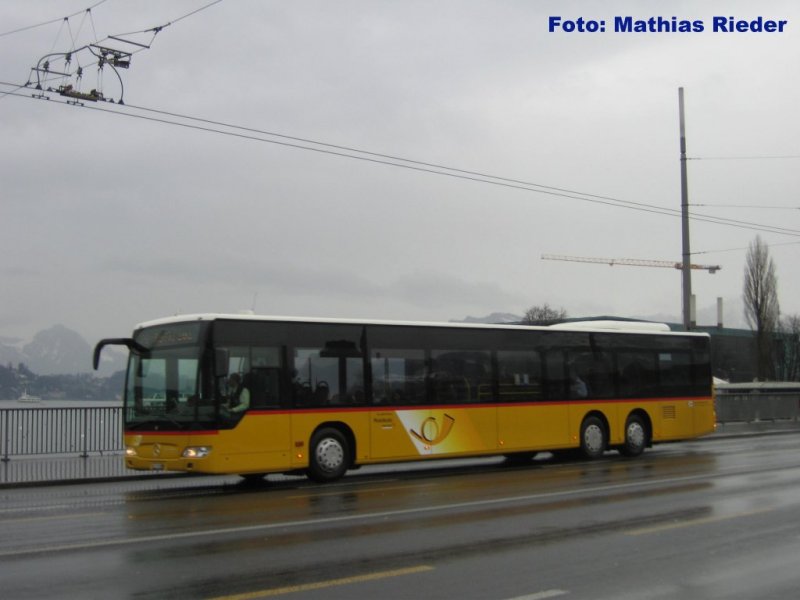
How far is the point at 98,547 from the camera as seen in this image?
33.1 ft

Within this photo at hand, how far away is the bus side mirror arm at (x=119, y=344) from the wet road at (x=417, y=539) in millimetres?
2323

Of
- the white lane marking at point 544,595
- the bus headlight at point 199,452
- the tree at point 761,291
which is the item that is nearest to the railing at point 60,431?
the bus headlight at point 199,452

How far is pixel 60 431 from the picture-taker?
2333 centimetres

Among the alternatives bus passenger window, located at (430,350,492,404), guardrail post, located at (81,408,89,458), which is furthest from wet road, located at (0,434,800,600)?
guardrail post, located at (81,408,89,458)

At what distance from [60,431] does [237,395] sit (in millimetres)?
8547

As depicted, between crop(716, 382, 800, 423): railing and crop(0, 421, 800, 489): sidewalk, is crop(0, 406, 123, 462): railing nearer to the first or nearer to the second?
crop(0, 421, 800, 489): sidewalk

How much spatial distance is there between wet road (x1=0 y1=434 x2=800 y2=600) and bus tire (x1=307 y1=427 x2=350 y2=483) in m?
0.35

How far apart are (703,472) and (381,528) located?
9164 mm

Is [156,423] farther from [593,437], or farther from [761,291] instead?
[761,291]

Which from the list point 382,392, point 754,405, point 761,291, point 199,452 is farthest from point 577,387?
point 761,291

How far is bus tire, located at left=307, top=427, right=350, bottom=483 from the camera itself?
17.7 metres

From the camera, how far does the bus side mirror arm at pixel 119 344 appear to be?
56.5 feet

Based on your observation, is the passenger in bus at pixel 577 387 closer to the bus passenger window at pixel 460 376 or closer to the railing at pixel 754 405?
the bus passenger window at pixel 460 376

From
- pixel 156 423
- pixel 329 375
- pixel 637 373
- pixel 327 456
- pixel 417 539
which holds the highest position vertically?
pixel 329 375
